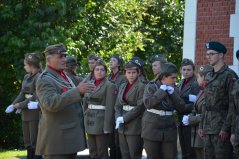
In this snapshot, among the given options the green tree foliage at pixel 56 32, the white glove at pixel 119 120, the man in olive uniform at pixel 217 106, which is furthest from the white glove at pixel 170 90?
the green tree foliage at pixel 56 32

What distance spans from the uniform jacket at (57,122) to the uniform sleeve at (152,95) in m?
1.89

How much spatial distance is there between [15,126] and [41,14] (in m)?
4.18

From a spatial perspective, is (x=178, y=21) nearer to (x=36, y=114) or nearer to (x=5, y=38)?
(x=5, y=38)

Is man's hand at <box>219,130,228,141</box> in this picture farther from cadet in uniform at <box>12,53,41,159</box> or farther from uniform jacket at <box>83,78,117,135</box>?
cadet in uniform at <box>12,53,41,159</box>

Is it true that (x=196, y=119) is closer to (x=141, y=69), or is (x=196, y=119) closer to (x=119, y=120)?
(x=119, y=120)

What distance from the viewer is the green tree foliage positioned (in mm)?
17594

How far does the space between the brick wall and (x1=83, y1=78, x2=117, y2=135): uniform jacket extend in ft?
6.57

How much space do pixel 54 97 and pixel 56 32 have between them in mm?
10137

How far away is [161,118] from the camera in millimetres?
10062

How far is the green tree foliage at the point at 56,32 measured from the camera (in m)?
17.6

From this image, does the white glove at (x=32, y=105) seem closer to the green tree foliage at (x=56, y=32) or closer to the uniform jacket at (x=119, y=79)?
the uniform jacket at (x=119, y=79)

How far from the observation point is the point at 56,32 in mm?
17859

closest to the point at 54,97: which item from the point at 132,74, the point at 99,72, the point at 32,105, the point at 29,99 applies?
the point at 132,74

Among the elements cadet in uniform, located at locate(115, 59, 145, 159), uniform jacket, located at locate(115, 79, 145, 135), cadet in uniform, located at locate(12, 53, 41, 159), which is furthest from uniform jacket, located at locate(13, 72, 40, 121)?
uniform jacket, located at locate(115, 79, 145, 135)
